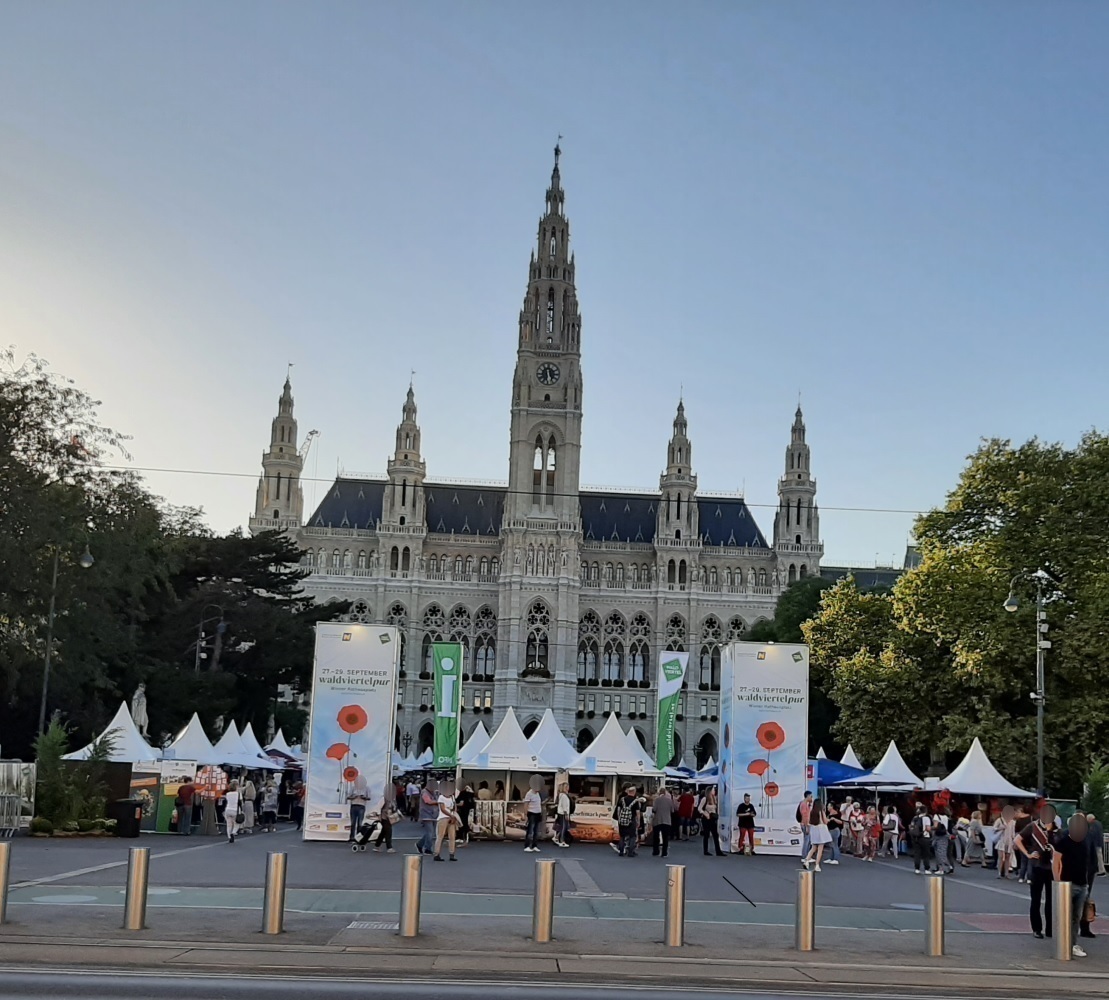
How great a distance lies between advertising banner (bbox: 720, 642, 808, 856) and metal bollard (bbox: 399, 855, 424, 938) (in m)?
16.4

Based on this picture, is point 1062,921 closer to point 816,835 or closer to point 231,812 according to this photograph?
point 816,835

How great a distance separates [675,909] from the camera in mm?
13539

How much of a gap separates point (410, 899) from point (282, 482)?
89.2m

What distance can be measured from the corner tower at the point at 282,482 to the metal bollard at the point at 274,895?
8555cm

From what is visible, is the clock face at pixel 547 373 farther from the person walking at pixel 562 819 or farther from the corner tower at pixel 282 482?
the person walking at pixel 562 819

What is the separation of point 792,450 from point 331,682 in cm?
7892

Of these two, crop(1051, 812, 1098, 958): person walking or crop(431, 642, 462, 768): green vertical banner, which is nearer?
crop(1051, 812, 1098, 958): person walking

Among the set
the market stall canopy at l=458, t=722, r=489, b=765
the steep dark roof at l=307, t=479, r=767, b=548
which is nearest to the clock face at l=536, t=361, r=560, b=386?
the steep dark roof at l=307, t=479, r=767, b=548

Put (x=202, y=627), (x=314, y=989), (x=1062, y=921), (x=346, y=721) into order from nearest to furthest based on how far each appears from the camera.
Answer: (x=314, y=989)
(x=1062, y=921)
(x=346, y=721)
(x=202, y=627)

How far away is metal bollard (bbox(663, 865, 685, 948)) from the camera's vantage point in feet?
44.1

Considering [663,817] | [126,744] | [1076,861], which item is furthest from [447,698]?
[1076,861]

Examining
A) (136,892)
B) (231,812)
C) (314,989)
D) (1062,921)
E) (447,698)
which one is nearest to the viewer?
(314,989)

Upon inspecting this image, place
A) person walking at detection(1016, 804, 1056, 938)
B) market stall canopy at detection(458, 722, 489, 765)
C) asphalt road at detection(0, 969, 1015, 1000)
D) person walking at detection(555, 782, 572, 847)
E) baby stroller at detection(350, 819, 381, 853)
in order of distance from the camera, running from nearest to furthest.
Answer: asphalt road at detection(0, 969, 1015, 1000), person walking at detection(1016, 804, 1056, 938), baby stroller at detection(350, 819, 381, 853), person walking at detection(555, 782, 572, 847), market stall canopy at detection(458, 722, 489, 765)

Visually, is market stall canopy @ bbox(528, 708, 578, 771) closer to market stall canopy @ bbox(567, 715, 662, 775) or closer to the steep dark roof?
market stall canopy @ bbox(567, 715, 662, 775)
